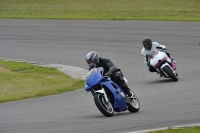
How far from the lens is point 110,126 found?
10742mm

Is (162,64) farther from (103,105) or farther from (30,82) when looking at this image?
(103,105)

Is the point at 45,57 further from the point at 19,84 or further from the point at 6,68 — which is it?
the point at 19,84

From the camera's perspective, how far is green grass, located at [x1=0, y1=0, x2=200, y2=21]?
35.1m

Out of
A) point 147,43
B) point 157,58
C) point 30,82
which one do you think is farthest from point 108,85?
point 30,82

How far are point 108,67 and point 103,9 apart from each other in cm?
2655

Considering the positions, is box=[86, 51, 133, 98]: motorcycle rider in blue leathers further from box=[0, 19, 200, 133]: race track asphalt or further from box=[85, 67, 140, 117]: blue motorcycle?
box=[0, 19, 200, 133]: race track asphalt

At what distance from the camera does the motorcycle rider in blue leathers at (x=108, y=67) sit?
12.3 m

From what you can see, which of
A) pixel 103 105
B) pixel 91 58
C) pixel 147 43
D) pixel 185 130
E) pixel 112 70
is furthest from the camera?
pixel 147 43

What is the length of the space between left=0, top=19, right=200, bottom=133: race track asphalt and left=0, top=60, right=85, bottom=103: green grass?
33.6 inches

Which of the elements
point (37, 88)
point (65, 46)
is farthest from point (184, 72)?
point (65, 46)

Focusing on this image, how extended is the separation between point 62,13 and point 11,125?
2675 cm

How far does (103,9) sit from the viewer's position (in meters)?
38.9

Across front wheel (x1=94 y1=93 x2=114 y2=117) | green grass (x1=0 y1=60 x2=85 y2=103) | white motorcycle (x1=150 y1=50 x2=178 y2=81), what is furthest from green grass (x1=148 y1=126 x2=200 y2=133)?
white motorcycle (x1=150 y1=50 x2=178 y2=81)

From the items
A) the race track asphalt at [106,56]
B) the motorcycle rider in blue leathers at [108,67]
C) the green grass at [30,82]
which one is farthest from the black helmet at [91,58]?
the green grass at [30,82]
